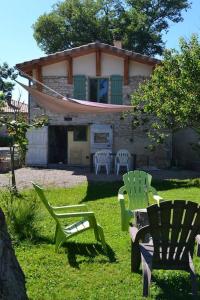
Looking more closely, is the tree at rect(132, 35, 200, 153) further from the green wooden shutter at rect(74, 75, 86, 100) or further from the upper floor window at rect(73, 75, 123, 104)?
the green wooden shutter at rect(74, 75, 86, 100)

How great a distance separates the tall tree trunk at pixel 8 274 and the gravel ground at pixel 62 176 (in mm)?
9209

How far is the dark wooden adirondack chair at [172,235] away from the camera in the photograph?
13.3 ft

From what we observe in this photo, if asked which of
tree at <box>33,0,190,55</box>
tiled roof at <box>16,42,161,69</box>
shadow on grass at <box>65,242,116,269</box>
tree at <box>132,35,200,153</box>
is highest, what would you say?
tree at <box>33,0,190,55</box>

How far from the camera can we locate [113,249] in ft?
19.3

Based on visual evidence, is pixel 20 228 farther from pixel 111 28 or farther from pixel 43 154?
pixel 111 28

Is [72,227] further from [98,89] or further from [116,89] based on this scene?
[98,89]

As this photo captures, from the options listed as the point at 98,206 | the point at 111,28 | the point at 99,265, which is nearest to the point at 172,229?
the point at 99,265

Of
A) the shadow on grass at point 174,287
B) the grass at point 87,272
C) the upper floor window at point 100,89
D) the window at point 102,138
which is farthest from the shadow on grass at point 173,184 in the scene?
the shadow on grass at point 174,287

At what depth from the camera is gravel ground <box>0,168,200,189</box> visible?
13.3 metres

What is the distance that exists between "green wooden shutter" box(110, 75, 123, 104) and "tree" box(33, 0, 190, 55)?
12836 mm

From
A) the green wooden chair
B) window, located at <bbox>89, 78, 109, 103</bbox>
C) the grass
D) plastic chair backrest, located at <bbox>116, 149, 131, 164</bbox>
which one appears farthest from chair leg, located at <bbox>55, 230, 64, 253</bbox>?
window, located at <bbox>89, 78, 109, 103</bbox>

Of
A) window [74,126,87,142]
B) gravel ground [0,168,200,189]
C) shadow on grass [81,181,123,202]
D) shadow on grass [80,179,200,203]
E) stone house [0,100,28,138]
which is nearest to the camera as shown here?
stone house [0,100,28,138]

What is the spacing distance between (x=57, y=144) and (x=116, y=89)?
3948 mm

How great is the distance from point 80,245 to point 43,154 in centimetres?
1286
